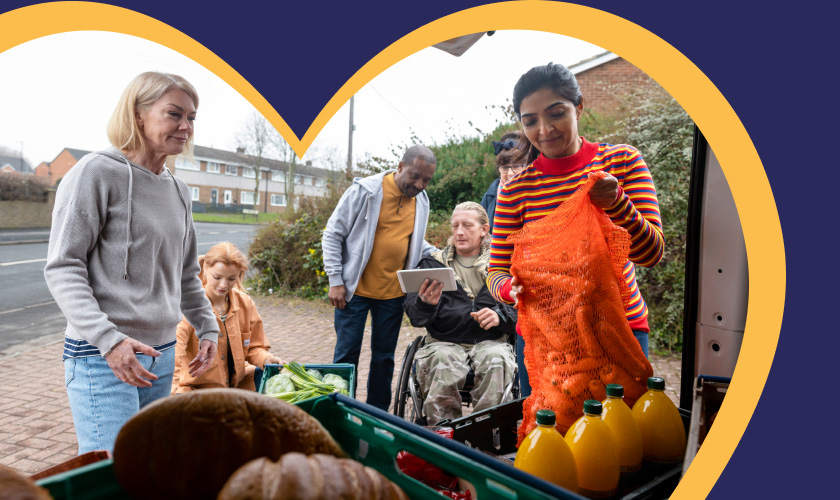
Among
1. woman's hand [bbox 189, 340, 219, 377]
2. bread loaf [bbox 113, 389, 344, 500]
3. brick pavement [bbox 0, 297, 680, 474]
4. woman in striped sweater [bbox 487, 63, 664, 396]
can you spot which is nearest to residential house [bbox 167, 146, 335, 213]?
brick pavement [bbox 0, 297, 680, 474]

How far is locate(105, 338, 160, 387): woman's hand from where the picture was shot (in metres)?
1.83

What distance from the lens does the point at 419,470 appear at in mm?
1488

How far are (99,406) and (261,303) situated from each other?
28.4 feet

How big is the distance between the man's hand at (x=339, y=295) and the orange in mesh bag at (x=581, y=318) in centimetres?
254

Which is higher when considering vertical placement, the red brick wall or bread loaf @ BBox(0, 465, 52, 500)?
the red brick wall

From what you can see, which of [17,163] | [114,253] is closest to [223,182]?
[17,163]

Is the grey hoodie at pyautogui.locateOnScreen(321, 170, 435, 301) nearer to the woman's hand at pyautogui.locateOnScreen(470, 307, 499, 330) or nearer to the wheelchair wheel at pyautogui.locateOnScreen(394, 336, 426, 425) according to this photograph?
the wheelchair wheel at pyautogui.locateOnScreen(394, 336, 426, 425)

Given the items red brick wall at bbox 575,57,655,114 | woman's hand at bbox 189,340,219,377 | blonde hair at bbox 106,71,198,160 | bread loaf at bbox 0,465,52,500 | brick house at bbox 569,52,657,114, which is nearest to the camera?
bread loaf at bbox 0,465,52,500

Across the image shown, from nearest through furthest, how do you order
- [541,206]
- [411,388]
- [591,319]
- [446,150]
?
[591,319] < [541,206] < [411,388] < [446,150]

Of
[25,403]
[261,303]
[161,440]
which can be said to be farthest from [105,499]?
[261,303]

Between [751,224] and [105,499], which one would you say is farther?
[751,224]

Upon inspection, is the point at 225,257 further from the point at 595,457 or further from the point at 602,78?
the point at 602,78

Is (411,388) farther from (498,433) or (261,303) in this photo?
(261,303)

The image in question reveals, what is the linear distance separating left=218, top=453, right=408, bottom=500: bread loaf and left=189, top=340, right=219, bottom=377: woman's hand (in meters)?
1.91
